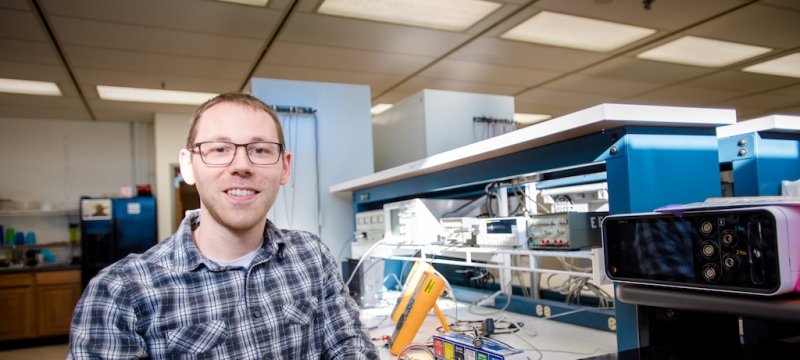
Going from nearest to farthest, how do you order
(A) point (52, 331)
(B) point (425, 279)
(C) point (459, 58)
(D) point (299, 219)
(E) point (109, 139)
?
(B) point (425, 279), (D) point (299, 219), (C) point (459, 58), (A) point (52, 331), (E) point (109, 139)

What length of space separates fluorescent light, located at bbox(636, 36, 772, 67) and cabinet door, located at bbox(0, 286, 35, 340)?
19.5ft

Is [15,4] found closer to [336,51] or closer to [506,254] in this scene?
[336,51]

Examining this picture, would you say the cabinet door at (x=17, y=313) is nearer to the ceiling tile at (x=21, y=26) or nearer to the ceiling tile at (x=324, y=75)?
the ceiling tile at (x=21, y=26)

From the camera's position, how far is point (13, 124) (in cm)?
554

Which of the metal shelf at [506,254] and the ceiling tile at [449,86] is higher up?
the ceiling tile at [449,86]

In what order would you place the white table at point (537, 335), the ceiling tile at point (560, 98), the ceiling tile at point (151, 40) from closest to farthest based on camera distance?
1. the white table at point (537, 335)
2. the ceiling tile at point (151, 40)
3. the ceiling tile at point (560, 98)

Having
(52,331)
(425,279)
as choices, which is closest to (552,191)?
(425,279)

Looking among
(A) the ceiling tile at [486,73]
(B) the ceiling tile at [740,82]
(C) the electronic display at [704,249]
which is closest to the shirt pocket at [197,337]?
(C) the electronic display at [704,249]

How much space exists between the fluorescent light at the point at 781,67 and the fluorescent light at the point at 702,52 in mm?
346

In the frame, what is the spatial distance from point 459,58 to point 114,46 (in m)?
2.47

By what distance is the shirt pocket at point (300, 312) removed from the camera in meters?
1.15

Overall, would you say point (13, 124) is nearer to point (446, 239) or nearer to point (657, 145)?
point (446, 239)

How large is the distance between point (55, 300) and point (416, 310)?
15.9ft

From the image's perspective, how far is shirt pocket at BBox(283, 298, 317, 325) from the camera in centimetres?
115
